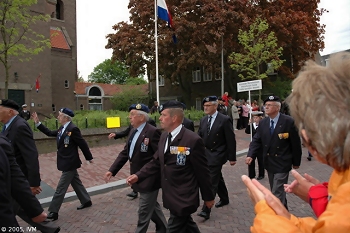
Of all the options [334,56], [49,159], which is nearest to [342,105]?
[334,56]

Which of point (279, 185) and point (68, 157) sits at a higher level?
point (68, 157)

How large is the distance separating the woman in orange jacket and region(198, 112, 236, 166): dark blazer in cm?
437

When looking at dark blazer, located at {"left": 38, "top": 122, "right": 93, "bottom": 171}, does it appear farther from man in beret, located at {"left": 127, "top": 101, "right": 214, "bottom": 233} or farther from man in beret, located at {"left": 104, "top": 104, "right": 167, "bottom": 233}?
man in beret, located at {"left": 127, "top": 101, "right": 214, "bottom": 233}

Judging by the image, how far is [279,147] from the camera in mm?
4773

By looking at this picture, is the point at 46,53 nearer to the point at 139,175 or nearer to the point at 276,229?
the point at 139,175

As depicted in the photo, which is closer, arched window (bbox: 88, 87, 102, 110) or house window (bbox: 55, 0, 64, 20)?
house window (bbox: 55, 0, 64, 20)

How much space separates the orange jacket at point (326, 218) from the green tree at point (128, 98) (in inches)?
1311

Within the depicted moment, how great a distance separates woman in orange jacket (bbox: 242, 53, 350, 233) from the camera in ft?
3.59

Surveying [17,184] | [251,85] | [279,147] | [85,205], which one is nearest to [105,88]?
[251,85]

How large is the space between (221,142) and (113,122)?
351 inches

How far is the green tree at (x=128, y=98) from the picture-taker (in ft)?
Result: 114

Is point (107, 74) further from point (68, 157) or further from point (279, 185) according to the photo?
point (279, 185)

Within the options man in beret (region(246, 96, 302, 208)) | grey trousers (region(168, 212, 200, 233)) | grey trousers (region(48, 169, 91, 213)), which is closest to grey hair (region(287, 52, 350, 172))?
grey trousers (region(168, 212, 200, 233))

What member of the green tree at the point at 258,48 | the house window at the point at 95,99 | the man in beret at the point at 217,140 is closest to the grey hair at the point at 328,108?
the man in beret at the point at 217,140
